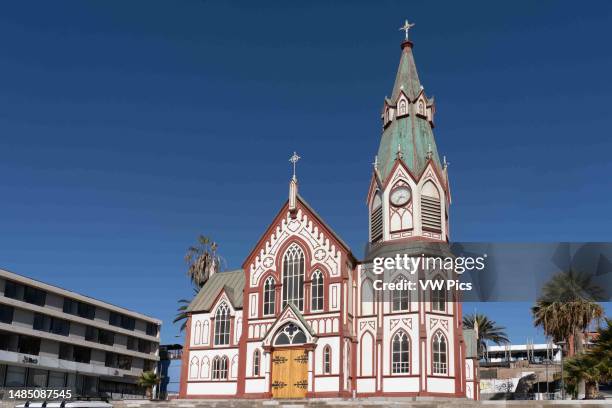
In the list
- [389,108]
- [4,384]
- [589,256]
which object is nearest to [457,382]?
[589,256]

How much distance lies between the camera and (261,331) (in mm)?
46156

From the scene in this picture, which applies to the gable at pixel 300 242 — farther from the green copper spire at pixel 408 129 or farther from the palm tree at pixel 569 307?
the palm tree at pixel 569 307

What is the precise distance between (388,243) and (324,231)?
15.1 ft

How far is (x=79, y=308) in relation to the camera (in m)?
77.4

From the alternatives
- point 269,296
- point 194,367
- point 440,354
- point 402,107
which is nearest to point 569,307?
point 440,354

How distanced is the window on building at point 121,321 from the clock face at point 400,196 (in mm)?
49383

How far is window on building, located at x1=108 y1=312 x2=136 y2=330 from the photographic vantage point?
272 ft

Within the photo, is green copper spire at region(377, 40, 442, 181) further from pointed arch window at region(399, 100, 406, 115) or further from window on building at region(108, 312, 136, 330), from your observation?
window on building at region(108, 312, 136, 330)

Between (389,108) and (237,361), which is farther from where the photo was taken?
(389,108)

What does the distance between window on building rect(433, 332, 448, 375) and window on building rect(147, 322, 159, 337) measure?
189ft

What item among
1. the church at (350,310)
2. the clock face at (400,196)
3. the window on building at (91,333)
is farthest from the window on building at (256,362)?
the window on building at (91,333)

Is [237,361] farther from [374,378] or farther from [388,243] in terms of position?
[388,243]

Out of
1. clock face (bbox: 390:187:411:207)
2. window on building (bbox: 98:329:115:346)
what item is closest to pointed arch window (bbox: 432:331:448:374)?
clock face (bbox: 390:187:411:207)

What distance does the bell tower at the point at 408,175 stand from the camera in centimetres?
4597
